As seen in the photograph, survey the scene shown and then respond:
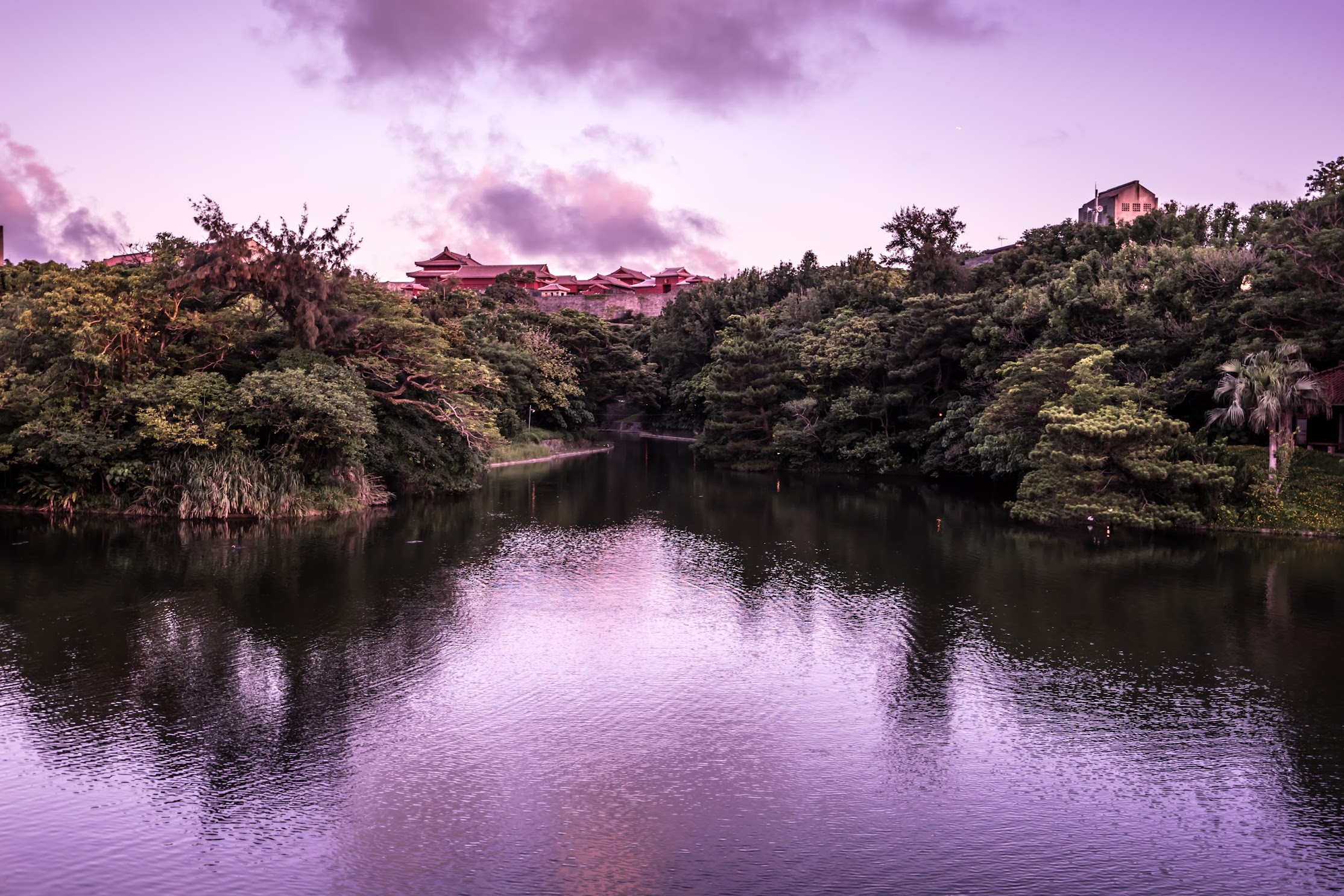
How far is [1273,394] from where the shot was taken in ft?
81.7

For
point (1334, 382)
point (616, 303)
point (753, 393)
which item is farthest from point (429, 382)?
point (616, 303)

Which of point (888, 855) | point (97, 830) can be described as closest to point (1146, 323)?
point (888, 855)

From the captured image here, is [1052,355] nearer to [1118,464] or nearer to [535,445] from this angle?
[1118,464]

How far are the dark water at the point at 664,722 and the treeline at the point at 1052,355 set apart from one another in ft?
13.4

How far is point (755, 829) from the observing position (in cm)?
977

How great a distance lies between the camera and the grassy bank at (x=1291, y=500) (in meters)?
25.8

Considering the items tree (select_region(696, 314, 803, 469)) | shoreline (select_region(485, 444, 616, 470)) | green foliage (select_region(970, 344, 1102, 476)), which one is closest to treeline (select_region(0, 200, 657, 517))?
shoreline (select_region(485, 444, 616, 470))

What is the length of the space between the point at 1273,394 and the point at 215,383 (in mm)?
28251

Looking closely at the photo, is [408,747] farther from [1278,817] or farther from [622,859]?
[1278,817]

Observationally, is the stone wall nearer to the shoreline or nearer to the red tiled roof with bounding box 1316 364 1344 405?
the shoreline

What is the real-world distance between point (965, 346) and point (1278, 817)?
32488 mm

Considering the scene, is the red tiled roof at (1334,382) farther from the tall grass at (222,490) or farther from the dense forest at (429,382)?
the tall grass at (222,490)

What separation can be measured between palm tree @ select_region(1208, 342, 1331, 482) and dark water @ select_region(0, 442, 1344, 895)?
4.39 meters

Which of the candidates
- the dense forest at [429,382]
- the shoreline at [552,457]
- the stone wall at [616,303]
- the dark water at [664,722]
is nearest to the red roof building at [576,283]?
the stone wall at [616,303]
